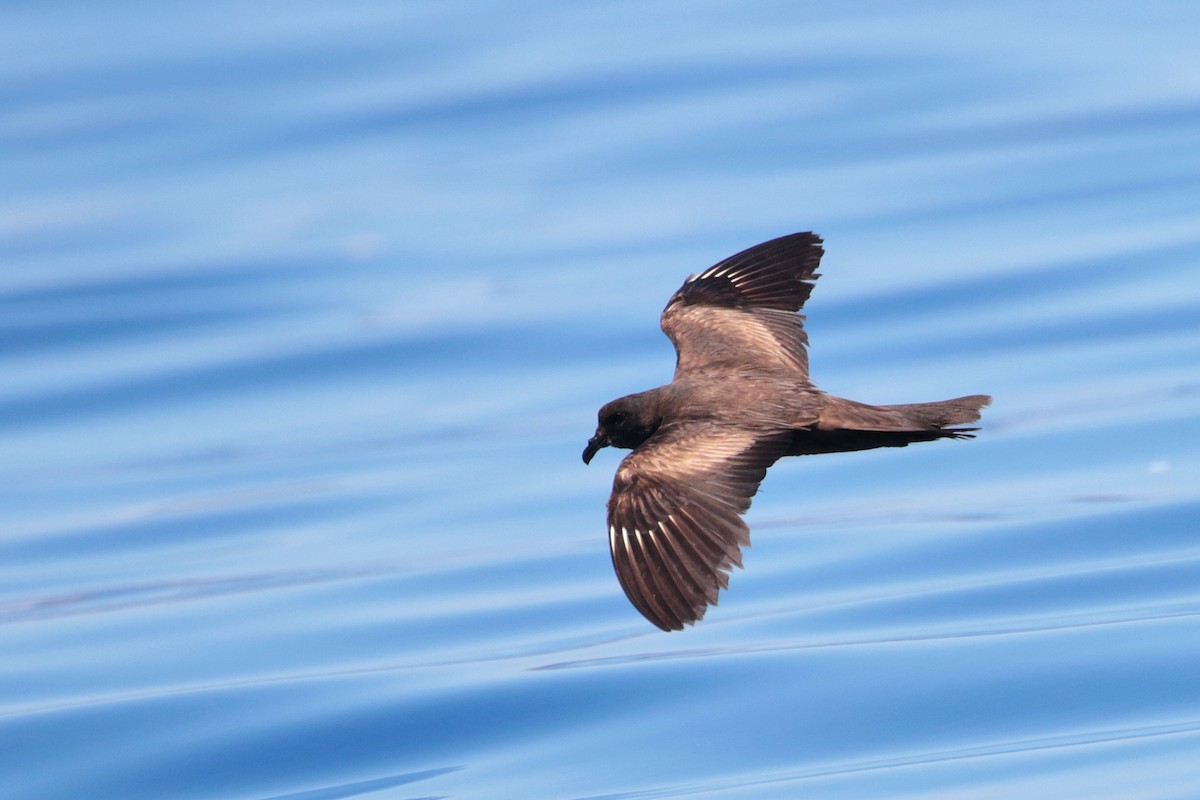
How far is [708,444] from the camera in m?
7.39

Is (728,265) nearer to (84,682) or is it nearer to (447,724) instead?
→ (447,724)

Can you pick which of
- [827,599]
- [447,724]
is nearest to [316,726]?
[447,724]

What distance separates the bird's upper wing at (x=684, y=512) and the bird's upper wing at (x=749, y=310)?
3.74ft

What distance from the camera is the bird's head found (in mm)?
7984

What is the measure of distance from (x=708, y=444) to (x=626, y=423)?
733 mm

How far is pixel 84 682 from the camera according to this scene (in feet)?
37.0

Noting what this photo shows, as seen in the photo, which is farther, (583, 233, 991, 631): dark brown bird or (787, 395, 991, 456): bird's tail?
(787, 395, 991, 456): bird's tail

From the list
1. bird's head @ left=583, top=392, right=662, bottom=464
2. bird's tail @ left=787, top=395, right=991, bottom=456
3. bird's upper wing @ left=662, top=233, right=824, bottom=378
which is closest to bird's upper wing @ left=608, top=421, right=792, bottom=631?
bird's tail @ left=787, top=395, right=991, bottom=456

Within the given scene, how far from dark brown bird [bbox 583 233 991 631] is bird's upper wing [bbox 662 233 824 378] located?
29 mm

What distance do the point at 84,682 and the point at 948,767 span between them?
4733mm

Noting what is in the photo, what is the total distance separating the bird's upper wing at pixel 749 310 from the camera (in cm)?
882

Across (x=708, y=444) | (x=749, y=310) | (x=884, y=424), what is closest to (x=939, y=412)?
(x=884, y=424)

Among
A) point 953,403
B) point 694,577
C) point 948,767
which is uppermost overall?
point 953,403

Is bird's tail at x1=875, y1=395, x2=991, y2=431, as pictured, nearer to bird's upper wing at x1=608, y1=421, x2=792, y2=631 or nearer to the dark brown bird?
the dark brown bird
